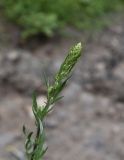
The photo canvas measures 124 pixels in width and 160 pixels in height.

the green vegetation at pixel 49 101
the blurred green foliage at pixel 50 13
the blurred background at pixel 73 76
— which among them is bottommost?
the blurred background at pixel 73 76

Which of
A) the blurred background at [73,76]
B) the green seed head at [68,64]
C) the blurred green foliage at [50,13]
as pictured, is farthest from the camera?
the blurred green foliage at [50,13]

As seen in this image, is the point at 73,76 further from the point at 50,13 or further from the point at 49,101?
the point at 49,101

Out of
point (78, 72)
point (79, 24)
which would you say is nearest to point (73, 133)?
point (78, 72)

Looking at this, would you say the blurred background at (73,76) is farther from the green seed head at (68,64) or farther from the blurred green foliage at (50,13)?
the green seed head at (68,64)

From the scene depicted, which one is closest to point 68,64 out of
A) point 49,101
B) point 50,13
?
point 49,101

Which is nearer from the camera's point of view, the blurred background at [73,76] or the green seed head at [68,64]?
the green seed head at [68,64]

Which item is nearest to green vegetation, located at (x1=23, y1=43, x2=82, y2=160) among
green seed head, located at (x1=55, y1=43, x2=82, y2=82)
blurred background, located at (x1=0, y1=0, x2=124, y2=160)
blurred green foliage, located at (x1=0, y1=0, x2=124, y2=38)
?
green seed head, located at (x1=55, y1=43, x2=82, y2=82)

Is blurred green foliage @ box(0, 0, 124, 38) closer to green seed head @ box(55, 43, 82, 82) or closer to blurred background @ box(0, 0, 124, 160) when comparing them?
blurred background @ box(0, 0, 124, 160)

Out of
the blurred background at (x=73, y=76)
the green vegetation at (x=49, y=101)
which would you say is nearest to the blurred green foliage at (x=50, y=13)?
the blurred background at (x=73, y=76)
